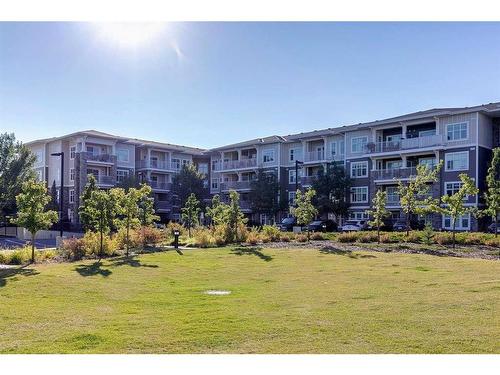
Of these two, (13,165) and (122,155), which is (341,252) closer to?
(13,165)

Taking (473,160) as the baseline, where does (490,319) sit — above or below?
below

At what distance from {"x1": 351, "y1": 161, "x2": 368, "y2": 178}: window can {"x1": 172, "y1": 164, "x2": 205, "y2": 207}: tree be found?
17435mm

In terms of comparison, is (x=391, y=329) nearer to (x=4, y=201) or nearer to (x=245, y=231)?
(x=245, y=231)

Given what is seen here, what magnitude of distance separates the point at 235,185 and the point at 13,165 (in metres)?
24.1

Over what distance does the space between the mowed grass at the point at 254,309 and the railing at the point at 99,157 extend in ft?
126

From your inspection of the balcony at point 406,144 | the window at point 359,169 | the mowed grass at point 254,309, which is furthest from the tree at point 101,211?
the window at point 359,169

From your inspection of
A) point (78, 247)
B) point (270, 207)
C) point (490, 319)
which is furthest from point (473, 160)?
point (490, 319)

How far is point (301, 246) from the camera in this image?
2430 centimetres

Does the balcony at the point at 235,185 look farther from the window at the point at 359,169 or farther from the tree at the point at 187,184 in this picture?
the window at the point at 359,169

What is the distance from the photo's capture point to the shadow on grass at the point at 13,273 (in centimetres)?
1277

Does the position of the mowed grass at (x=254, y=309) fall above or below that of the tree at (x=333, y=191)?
below

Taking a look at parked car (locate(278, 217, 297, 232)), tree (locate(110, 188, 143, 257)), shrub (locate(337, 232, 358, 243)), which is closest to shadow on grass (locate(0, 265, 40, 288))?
tree (locate(110, 188, 143, 257))

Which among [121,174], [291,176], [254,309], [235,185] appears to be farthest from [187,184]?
[254,309]

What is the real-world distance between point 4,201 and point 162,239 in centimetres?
1772
